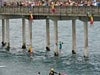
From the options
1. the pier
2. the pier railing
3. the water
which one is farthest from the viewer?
the pier

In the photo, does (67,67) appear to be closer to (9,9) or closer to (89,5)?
(89,5)

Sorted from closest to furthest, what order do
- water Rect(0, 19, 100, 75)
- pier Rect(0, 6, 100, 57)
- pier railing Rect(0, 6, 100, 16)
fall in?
water Rect(0, 19, 100, 75), pier railing Rect(0, 6, 100, 16), pier Rect(0, 6, 100, 57)

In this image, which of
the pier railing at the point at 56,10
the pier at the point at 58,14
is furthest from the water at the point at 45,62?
the pier railing at the point at 56,10

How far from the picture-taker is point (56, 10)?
83875mm

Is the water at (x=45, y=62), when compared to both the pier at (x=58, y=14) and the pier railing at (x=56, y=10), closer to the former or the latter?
the pier at (x=58, y=14)

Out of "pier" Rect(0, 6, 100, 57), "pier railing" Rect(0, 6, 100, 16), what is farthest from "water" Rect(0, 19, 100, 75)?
"pier railing" Rect(0, 6, 100, 16)

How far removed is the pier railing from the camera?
79.7 meters

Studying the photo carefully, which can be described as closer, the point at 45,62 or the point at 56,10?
the point at 45,62

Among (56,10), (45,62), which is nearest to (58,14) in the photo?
(56,10)

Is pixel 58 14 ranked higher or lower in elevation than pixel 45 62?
Result: higher

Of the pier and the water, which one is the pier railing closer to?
the pier

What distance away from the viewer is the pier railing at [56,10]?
3137 inches

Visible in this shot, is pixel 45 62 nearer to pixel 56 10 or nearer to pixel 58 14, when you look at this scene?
pixel 58 14

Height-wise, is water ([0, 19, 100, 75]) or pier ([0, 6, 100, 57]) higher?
pier ([0, 6, 100, 57])
